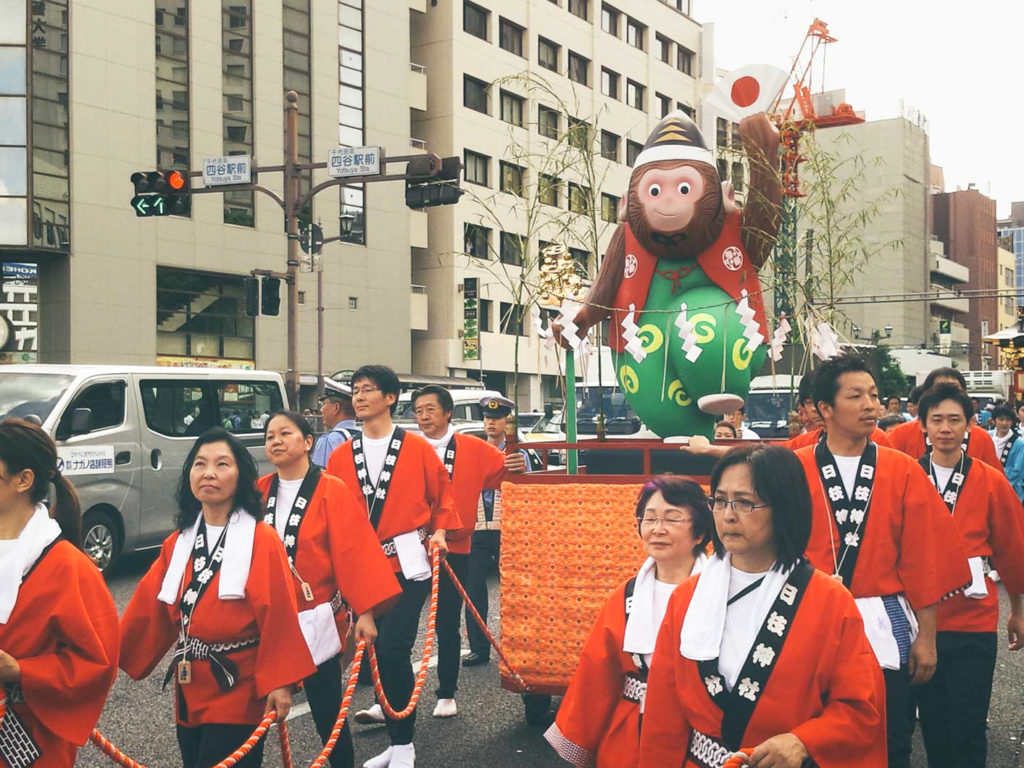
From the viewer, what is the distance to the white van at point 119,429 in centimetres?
923

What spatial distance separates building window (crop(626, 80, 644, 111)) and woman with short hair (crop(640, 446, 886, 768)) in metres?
41.3

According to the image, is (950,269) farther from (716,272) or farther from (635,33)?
(716,272)

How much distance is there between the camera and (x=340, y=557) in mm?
4262

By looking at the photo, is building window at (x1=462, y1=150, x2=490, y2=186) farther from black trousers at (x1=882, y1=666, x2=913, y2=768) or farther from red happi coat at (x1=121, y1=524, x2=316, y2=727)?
black trousers at (x1=882, y1=666, x2=913, y2=768)

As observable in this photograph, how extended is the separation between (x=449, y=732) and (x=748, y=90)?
14.5ft

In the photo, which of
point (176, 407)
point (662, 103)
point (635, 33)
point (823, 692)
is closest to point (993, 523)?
point (823, 692)

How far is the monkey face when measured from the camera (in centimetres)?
680

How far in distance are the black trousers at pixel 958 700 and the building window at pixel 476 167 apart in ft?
103

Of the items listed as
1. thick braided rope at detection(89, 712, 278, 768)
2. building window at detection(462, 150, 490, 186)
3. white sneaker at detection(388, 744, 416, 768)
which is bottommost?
white sneaker at detection(388, 744, 416, 768)

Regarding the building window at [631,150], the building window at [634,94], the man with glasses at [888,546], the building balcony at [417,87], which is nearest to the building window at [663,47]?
the building window at [634,94]

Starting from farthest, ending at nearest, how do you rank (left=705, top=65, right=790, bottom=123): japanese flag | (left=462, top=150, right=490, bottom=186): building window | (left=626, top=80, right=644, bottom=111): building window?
(left=626, top=80, right=644, bottom=111): building window → (left=462, top=150, right=490, bottom=186): building window → (left=705, top=65, right=790, bottom=123): japanese flag

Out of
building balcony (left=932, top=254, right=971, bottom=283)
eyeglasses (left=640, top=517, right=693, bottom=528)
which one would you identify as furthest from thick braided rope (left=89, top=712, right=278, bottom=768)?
building balcony (left=932, top=254, right=971, bottom=283)

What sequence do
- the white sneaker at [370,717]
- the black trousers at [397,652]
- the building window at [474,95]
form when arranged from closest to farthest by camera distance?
1. the black trousers at [397,652]
2. the white sneaker at [370,717]
3. the building window at [474,95]

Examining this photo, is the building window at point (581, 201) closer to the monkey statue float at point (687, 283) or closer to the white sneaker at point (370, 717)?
the monkey statue float at point (687, 283)
